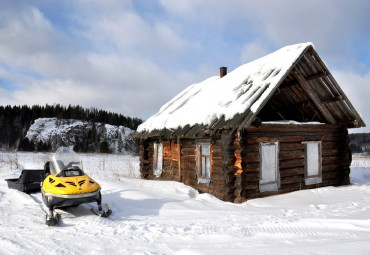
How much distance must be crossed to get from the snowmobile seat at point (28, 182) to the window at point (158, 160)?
5.94 metres

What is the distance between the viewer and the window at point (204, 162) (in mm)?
10555

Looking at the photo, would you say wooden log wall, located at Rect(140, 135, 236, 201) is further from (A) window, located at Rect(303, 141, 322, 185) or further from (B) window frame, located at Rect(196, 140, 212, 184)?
(A) window, located at Rect(303, 141, 322, 185)

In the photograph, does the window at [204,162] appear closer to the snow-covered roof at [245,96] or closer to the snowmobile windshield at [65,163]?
the snow-covered roof at [245,96]

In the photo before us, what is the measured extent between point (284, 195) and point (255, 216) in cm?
369

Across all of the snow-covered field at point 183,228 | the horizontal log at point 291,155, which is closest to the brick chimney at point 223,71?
the horizontal log at point 291,155

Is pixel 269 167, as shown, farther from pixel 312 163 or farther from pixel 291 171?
pixel 312 163

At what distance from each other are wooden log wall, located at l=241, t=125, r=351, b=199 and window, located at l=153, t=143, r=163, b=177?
6031 millimetres

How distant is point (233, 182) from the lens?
29.8 feet

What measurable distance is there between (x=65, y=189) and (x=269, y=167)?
700 centimetres

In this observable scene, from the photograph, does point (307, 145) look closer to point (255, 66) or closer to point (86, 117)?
point (255, 66)

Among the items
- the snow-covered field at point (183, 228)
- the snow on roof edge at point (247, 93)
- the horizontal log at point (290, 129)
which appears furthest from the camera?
the horizontal log at point (290, 129)

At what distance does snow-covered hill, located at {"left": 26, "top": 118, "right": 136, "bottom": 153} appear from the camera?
56.1 m

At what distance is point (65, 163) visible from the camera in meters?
6.92

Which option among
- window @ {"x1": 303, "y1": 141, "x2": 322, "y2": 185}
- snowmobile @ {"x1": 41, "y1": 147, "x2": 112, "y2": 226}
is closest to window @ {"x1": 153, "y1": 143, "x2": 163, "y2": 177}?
window @ {"x1": 303, "y1": 141, "x2": 322, "y2": 185}
